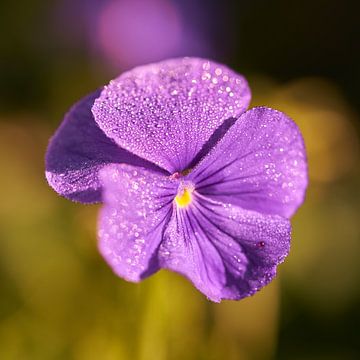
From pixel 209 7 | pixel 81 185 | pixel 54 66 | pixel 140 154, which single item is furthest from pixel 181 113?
pixel 209 7

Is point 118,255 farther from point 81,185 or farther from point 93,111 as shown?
point 93,111

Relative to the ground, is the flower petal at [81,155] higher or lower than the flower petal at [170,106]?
lower

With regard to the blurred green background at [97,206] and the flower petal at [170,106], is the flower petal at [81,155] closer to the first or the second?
the flower petal at [170,106]

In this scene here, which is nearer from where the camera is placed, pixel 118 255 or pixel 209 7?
pixel 118 255

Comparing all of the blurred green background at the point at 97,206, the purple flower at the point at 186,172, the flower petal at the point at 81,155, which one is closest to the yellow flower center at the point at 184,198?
the purple flower at the point at 186,172

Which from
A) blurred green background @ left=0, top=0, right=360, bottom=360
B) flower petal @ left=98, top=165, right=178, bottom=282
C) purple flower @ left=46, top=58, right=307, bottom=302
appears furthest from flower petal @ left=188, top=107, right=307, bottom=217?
blurred green background @ left=0, top=0, right=360, bottom=360

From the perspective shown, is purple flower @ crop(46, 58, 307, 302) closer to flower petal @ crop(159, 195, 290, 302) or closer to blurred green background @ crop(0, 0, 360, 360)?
flower petal @ crop(159, 195, 290, 302)

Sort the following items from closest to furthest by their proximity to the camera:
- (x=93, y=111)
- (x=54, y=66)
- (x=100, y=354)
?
(x=93, y=111), (x=100, y=354), (x=54, y=66)
